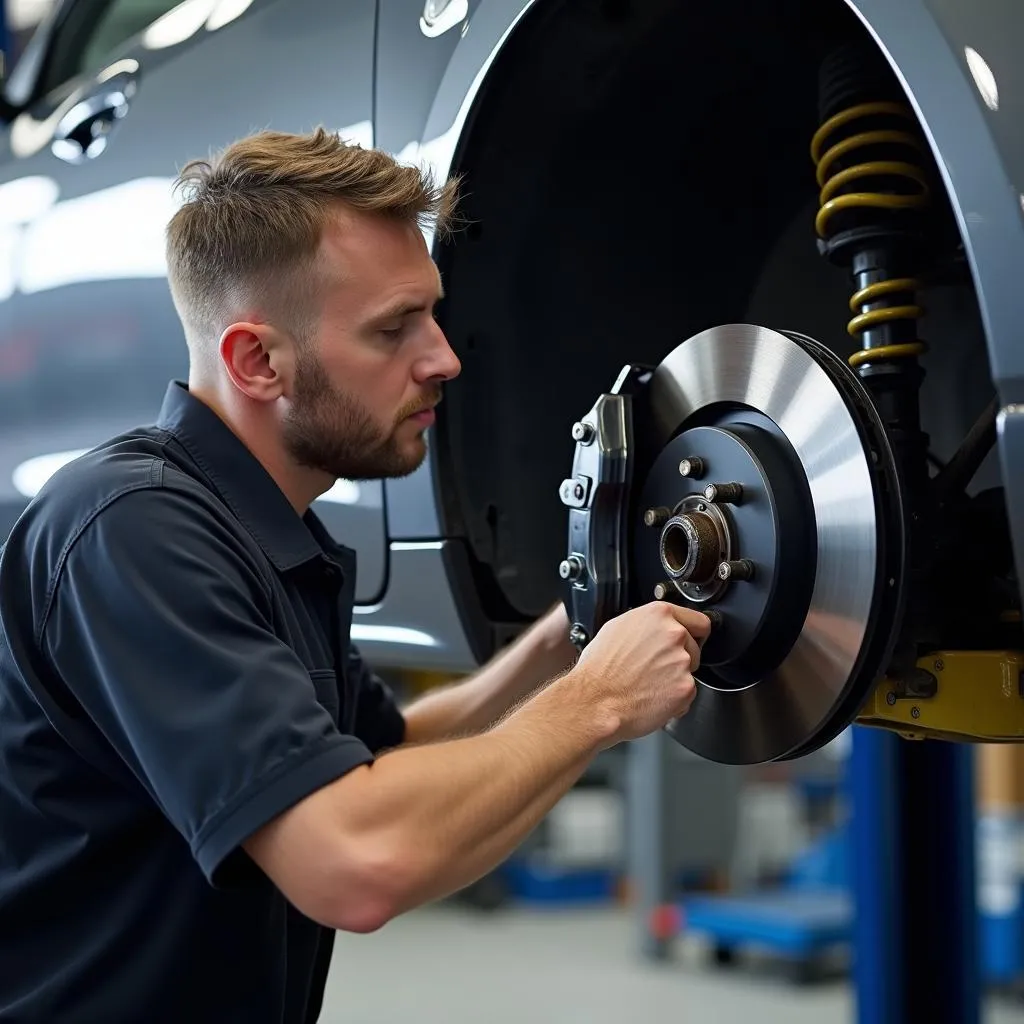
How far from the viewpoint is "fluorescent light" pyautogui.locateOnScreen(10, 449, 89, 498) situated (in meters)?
1.42

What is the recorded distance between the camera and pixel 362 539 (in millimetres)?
1116

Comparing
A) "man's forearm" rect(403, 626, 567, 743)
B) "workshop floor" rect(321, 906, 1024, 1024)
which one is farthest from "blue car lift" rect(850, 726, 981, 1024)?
"workshop floor" rect(321, 906, 1024, 1024)

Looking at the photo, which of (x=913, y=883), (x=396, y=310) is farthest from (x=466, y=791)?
(x=913, y=883)

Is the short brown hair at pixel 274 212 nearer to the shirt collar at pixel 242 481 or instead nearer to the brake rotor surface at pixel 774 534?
the shirt collar at pixel 242 481

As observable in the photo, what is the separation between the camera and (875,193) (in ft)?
2.89

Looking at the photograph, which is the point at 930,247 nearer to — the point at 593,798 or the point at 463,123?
the point at 463,123

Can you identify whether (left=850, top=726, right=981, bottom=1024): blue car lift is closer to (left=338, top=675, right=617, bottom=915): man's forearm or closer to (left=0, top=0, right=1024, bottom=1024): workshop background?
(left=0, top=0, right=1024, bottom=1024): workshop background

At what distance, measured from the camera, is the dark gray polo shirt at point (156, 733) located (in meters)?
0.73

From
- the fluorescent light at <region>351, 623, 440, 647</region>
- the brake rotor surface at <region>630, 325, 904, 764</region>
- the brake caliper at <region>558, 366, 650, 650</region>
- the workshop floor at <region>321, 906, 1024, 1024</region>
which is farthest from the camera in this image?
the workshop floor at <region>321, 906, 1024, 1024</region>

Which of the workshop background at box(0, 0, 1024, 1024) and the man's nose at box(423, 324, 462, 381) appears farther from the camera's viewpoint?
the workshop background at box(0, 0, 1024, 1024)

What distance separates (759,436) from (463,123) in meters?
0.34

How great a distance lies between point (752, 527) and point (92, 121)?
93cm

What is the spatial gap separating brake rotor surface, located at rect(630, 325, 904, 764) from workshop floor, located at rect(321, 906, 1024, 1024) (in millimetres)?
2422

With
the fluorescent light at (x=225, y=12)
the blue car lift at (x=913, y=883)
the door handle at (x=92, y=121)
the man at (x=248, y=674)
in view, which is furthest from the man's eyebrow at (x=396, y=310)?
the blue car lift at (x=913, y=883)
